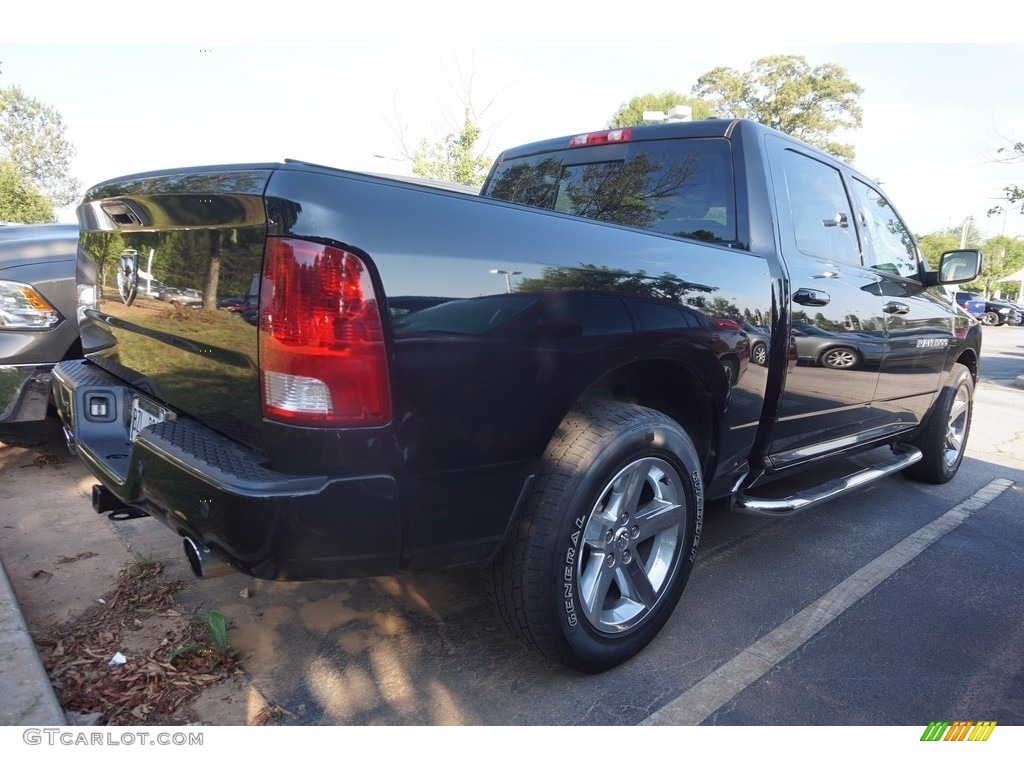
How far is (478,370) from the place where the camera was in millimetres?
1757

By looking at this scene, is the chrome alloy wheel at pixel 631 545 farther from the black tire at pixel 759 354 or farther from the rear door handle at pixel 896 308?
the rear door handle at pixel 896 308

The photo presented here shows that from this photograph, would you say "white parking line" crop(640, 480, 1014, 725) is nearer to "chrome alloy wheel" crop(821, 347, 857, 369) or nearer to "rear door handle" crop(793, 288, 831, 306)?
"chrome alloy wheel" crop(821, 347, 857, 369)

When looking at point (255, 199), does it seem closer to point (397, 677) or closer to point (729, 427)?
point (397, 677)

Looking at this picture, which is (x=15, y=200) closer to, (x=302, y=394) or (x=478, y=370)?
(x=302, y=394)

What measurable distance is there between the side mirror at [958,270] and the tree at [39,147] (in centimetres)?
5425

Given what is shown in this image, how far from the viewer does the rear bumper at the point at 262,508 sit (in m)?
1.59

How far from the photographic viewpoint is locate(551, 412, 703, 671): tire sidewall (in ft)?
6.64

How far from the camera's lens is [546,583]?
2.00 meters

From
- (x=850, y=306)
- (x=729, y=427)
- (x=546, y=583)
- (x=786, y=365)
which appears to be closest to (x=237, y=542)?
(x=546, y=583)

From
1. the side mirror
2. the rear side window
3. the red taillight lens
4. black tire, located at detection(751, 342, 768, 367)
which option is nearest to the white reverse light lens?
the rear side window

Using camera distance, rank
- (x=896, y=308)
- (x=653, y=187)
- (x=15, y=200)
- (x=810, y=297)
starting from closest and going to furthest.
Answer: (x=810, y=297), (x=653, y=187), (x=896, y=308), (x=15, y=200)

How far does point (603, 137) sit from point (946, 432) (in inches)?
124

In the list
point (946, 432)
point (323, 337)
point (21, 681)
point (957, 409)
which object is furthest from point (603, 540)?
point (957, 409)

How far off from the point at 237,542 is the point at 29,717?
892 mm
